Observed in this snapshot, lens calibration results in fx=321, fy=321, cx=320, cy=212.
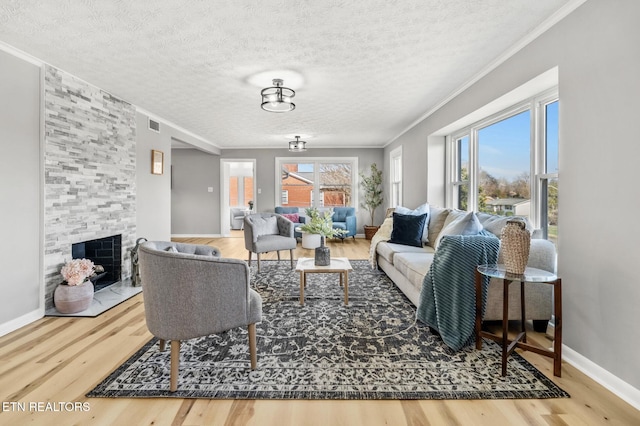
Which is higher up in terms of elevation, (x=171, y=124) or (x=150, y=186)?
(x=171, y=124)

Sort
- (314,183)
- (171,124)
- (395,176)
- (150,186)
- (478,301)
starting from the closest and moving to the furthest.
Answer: (478,301) → (150,186) → (171,124) → (395,176) → (314,183)

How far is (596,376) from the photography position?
1918 mm

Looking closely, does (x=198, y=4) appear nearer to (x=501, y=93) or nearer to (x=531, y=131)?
(x=501, y=93)

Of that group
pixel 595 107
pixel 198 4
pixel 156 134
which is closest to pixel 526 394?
pixel 595 107

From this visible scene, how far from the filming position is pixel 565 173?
7.25 feet

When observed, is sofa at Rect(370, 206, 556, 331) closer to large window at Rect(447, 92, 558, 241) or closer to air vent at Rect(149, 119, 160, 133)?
large window at Rect(447, 92, 558, 241)

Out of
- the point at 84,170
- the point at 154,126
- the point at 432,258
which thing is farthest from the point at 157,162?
the point at 432,258

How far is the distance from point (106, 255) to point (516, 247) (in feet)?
14.7

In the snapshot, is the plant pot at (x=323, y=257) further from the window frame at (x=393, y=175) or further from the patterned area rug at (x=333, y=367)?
the window frame at (x=393, y=175)

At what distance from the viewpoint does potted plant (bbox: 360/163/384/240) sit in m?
8.15

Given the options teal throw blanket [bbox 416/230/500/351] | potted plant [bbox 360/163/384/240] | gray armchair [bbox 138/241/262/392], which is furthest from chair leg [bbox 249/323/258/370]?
potted plant [bbox 360/163/384/240]

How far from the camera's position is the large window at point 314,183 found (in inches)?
334

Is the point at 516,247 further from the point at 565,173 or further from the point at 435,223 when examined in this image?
the point at 435,223

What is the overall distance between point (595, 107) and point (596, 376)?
1.63 metres
